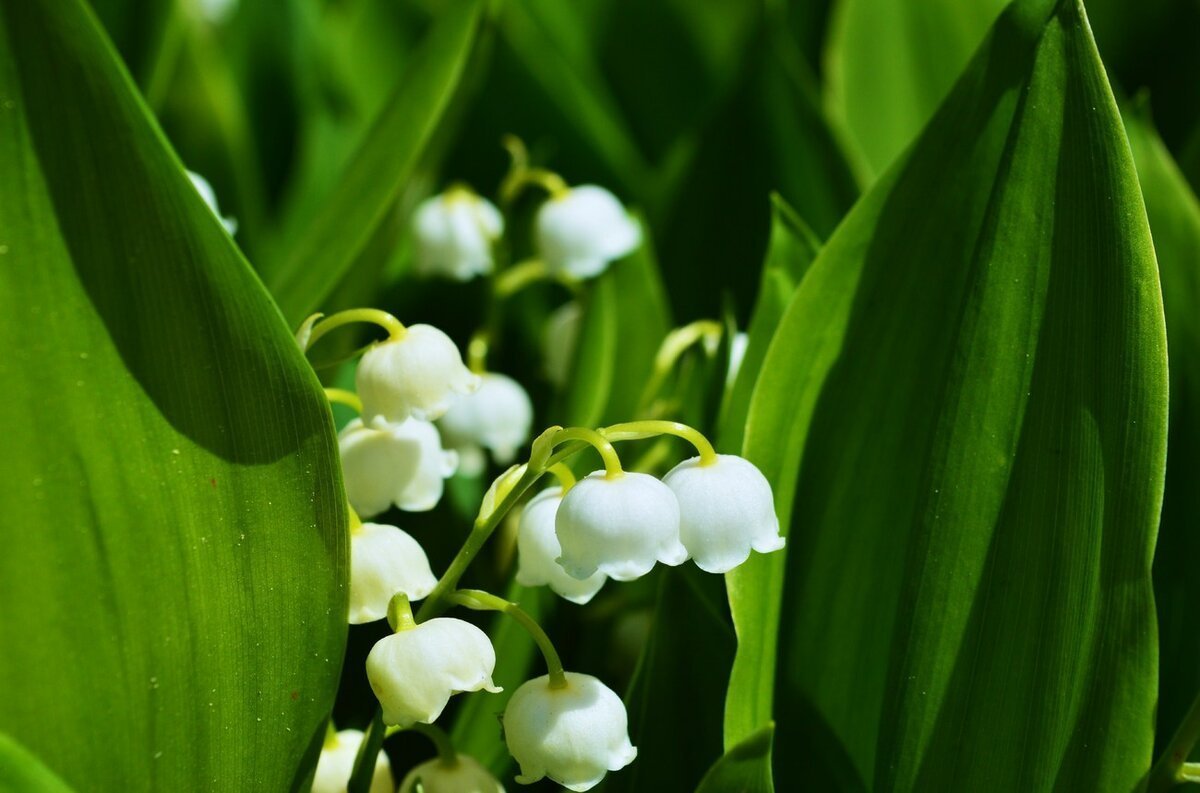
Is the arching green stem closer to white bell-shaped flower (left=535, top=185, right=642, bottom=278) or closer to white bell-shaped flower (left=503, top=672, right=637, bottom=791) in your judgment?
white bell-shaped flower (left=503, top=672, right=637, bottom=791)

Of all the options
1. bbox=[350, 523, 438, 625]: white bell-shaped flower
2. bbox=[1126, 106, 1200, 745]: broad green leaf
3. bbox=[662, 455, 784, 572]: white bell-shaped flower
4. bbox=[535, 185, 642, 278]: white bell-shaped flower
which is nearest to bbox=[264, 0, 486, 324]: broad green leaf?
bbox=[535, 185, 642, 278]: white bell-shaped flower

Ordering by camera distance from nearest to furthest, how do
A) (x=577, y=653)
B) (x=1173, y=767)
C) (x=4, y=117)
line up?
(x=4, y=117)
(x=1173, y=767)
(x=577, y=653)

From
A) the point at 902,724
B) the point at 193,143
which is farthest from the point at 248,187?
the point at 902,724

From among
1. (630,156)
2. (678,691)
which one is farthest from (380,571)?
(630,156)

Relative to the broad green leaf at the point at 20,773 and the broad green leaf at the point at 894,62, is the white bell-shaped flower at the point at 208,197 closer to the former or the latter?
the broad green leaf at the point at 20,773

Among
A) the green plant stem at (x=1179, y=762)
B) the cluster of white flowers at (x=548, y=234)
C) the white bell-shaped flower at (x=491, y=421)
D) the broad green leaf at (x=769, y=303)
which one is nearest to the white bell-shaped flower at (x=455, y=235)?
the cluster of white flowers at (x=548, y=234)

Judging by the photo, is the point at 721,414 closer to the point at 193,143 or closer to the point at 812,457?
the point at 812,457
